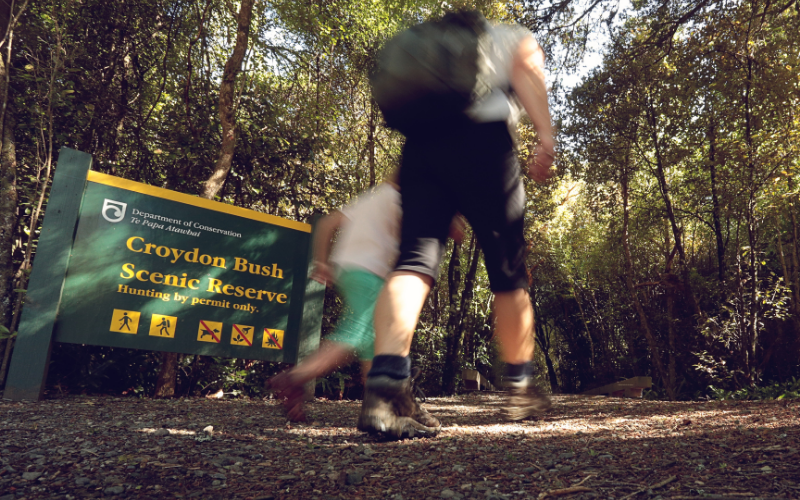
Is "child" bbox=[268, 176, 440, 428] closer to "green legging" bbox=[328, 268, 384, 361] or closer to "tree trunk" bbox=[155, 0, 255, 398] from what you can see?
"green legging" bbox=[328, 268, 384, 361]

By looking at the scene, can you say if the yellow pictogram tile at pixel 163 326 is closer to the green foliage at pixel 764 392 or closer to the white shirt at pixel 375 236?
the white shirt at pixel 375 236

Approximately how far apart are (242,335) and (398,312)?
9.22ft

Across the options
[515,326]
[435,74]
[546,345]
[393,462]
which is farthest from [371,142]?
[546,345]

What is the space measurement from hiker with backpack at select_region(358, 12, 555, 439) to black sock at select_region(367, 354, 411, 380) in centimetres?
13

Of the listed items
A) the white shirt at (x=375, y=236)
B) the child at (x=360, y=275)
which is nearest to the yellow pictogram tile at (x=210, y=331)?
the child at (x=360, y=275)

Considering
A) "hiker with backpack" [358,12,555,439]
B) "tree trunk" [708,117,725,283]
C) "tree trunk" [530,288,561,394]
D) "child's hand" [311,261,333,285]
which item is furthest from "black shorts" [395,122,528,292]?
"tree trunk" [530,288,561,394]

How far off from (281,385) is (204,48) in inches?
214

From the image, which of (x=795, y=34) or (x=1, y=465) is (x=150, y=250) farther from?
(x=795, y=34)

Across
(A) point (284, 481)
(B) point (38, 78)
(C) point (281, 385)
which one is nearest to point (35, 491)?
(A) point (284, 481)

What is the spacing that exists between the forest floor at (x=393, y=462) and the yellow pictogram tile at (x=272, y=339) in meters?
1.74

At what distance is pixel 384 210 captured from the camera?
2.23 meters

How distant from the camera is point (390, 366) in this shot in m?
1.77

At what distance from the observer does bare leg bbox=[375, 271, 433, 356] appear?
5.87ft

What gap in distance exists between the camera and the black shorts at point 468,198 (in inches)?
76.4
